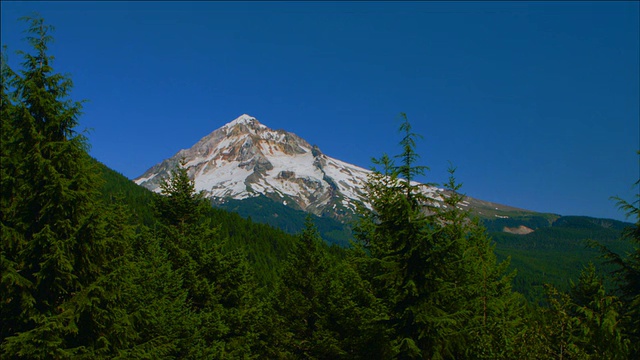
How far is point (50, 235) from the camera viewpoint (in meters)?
12.5

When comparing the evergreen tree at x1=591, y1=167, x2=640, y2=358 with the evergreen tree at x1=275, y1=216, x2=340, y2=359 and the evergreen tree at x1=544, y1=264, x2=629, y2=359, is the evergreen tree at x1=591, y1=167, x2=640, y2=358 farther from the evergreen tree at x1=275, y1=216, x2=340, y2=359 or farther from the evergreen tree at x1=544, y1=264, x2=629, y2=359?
the evergreen tree at x1=275, y1=216, x2=340, y2=359

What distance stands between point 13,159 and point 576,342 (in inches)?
641

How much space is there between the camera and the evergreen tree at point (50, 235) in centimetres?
1215

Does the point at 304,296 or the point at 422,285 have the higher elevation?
the point at 422,285

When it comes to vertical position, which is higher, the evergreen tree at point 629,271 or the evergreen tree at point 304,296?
the evergreen tree at point 629,271

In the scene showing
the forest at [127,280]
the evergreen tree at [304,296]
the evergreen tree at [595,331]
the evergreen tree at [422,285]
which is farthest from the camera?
the evergreen tree at [304,296]

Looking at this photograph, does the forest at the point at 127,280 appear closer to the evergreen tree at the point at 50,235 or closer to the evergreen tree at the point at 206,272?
the evergreen tree at the point at 50,235

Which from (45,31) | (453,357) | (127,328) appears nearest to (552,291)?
(453,357)

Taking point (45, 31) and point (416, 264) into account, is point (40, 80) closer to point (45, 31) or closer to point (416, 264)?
point (45, 31)

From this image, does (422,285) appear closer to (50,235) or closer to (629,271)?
(629,271)

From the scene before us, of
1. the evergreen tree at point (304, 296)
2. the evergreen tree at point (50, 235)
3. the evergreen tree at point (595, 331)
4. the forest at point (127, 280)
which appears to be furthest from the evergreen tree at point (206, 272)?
the evergreen tree at point (595, 331)

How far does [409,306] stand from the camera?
47.8 ft

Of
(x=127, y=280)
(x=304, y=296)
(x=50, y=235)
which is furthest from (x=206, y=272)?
(x=50, y=235)

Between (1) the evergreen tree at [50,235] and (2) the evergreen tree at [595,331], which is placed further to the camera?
(1) the evergreen tree at [50,235]
